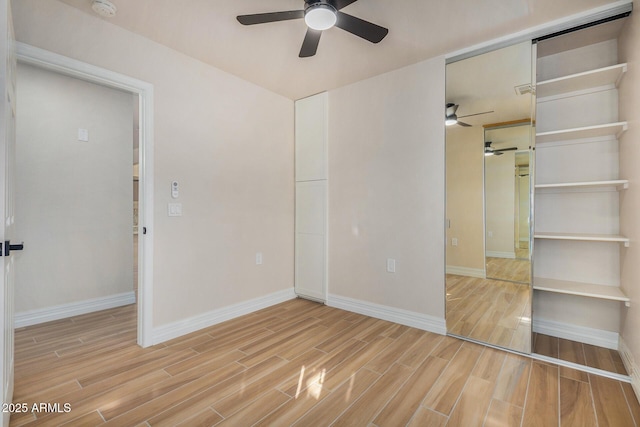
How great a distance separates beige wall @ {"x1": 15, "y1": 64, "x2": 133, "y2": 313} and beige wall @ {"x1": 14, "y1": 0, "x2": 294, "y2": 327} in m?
1.38

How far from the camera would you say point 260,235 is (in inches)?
136

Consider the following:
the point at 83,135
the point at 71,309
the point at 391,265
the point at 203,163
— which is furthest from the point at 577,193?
the point at 71,309

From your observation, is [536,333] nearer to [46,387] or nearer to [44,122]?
[46,387]

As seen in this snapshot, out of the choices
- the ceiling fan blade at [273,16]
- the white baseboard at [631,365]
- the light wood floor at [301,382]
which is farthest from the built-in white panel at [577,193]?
the ceiling fan blade at [273,16]

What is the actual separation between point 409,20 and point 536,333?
9.29 ft

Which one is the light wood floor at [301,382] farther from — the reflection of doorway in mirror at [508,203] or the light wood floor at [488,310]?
the reflection of doorway in mirror at [508,203]

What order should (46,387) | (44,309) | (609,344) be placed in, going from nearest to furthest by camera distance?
(46,387) → (609,344) → (44,309)

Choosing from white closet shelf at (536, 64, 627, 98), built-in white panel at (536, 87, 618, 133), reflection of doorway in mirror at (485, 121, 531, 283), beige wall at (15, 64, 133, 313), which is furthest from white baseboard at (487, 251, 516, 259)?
beige wall at (15, 64, 133, 313)

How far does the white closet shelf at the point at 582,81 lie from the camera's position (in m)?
2.15

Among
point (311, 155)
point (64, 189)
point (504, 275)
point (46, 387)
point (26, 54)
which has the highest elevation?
point (26, 54)

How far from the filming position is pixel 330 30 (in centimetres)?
235

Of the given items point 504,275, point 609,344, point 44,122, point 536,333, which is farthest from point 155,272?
point 609,344

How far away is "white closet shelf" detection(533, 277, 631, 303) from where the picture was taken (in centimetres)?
209

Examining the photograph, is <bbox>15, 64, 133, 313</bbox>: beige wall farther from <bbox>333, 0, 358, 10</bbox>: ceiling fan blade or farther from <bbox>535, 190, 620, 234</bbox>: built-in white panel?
<bbox>535, 190, 620, 234</bbox>: built-in white panel
